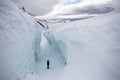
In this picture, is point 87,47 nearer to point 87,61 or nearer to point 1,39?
point 87,61

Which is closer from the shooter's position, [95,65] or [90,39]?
[95,65]

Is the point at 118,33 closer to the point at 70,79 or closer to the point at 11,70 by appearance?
the point at 70,79

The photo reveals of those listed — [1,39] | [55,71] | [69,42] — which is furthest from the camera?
[69,42]

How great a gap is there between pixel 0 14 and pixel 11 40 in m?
0.65

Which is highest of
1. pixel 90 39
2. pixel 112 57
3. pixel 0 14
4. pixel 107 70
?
pixel 0 14

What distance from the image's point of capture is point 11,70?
86.9 inches

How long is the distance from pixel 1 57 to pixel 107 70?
180 cm

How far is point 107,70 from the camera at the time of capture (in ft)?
7.01

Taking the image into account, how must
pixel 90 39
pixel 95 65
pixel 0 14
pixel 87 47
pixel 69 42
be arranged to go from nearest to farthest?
pixel 95 65 → pixel 0 14 → pixel 87 47 → pixel 90 39 → pixel 69 42

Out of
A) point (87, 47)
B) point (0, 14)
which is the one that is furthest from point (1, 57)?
point (87, 47)

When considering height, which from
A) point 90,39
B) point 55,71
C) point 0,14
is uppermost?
point 0,14

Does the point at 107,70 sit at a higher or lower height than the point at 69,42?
lower

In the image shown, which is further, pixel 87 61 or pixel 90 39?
pixel 90 39

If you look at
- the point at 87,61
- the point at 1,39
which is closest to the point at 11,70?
the point at 1,39
